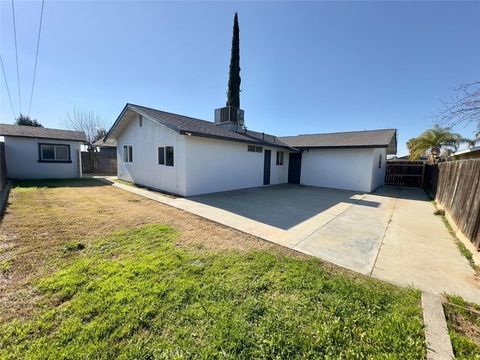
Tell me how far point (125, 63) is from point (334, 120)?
17921mm

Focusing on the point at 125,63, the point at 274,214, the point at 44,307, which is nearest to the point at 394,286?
the point at 274,214

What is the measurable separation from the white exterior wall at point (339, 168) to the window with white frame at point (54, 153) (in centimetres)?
1632

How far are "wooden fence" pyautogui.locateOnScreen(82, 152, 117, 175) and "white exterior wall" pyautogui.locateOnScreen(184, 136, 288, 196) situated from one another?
581 inches

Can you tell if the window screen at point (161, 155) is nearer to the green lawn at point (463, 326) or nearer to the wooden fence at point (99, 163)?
the green lawn at point (463, 326)

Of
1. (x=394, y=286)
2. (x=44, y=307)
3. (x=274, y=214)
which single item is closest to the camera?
(x=44, y=307)

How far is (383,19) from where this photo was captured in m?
7.68

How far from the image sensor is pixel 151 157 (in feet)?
35.1

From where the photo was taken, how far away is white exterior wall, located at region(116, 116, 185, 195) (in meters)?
8.88

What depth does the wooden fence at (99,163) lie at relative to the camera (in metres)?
18.9

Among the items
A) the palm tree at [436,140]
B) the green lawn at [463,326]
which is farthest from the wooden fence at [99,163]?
the palm tree at [436,140]

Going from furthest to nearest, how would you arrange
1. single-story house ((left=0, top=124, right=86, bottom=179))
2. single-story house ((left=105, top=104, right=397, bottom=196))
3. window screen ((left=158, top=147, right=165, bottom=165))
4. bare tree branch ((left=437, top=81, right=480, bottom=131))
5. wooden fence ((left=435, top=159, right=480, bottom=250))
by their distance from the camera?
1. single-story house ((left=0, top=124, right=86, bottom=179))
2. window screen ((left=158, top=147, right=165, bottom=165))
3. single-story house ((left=105, top=104, right=397, bottom=196))
4. wooden fence ((left=435, top=159, right=480, bottom=250))
5. bare tree branch ((left=437, top=81, right=480, bottom=131))

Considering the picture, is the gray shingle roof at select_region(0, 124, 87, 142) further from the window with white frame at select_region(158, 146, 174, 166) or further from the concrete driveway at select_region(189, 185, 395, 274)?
the concrete driveway at select_region(189, 185, 395, 274)

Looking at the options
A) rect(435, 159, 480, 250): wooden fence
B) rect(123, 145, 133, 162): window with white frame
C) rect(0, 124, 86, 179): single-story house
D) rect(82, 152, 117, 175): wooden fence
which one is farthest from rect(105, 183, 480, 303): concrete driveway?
rect(82, 152, 117, 175): wooden fence

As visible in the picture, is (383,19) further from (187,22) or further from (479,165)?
(187,22)
